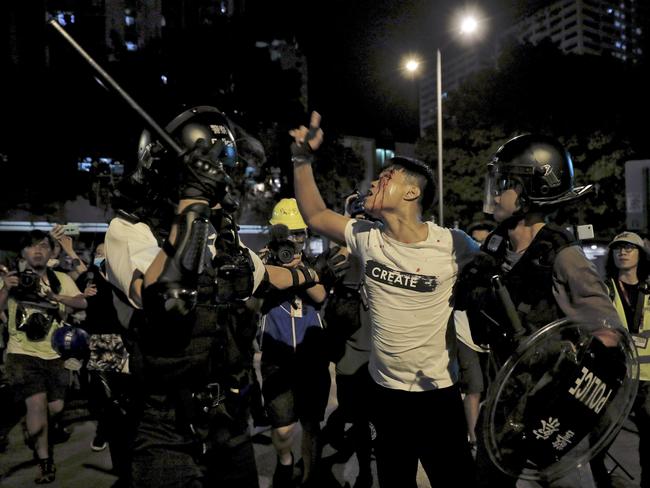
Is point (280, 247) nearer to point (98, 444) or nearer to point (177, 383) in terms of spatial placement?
point (177, 383)

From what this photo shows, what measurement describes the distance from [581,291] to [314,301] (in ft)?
7.82

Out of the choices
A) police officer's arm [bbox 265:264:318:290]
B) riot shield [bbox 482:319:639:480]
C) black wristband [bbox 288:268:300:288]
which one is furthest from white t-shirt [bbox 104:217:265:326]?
riot shield [bbox 482:319:639:480]

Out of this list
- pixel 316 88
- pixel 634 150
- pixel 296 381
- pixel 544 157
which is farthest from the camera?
pixel 316 88

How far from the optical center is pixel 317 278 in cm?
346

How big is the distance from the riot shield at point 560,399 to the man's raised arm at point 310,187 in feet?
4.62

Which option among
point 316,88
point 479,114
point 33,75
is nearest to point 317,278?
point 33,75

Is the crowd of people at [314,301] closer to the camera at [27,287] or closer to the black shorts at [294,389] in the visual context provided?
the black shorts at [294,389]

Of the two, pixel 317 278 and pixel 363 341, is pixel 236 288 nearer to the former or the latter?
pixel 317 278

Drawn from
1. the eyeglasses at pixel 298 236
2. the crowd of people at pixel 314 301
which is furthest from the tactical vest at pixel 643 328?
the eyeglasses at pixel 298 236

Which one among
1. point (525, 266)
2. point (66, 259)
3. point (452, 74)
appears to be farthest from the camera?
point (452, 74)

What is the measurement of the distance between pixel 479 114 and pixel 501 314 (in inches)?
966

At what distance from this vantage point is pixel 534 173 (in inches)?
120

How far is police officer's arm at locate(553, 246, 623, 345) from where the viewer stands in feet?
8.25

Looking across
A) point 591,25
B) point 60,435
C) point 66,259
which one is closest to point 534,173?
point 60,435
